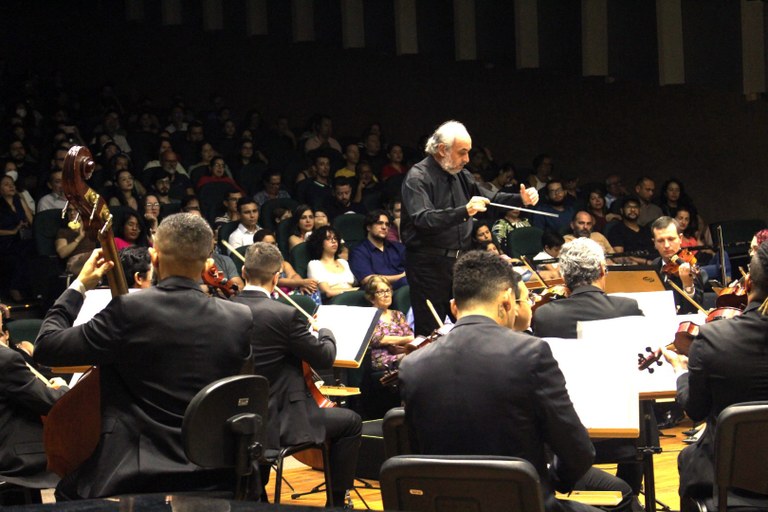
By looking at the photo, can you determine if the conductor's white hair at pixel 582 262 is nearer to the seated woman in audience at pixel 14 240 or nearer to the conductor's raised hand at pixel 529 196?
the conductor's raised hand at pixel 529 196

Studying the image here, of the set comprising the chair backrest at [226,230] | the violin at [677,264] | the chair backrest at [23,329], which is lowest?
the chair backrest at [23,329]

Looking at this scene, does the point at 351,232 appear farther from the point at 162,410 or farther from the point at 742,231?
the point at 162,410

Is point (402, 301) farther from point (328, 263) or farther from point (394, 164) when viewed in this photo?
point (394, 164)

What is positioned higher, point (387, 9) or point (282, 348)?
point (387, 9)

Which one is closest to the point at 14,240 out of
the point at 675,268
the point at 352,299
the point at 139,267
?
the point at 352,299

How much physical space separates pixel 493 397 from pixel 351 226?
5579 mm

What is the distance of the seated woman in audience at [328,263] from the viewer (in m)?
6.93

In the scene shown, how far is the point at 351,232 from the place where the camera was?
313 inches

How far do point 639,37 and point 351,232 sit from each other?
122 inches

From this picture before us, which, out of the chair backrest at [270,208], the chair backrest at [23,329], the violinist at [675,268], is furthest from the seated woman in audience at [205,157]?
the violinist at [675,268]

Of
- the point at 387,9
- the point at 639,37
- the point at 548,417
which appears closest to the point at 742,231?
the point at 639,37

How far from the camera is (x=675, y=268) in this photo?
556cm

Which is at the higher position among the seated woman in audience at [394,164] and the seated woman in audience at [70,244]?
the seated woman in audience at [394,164]

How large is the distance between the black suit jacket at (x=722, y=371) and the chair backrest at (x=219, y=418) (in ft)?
3.83
